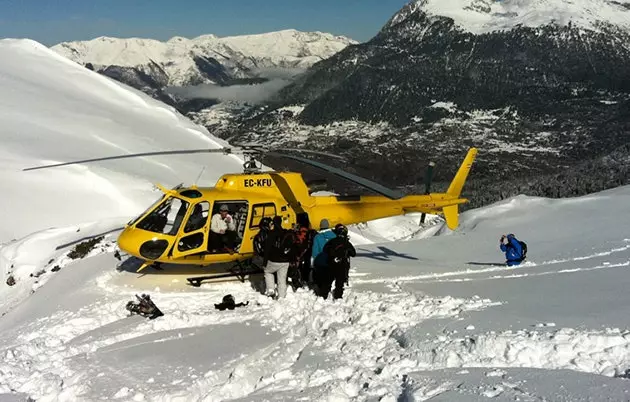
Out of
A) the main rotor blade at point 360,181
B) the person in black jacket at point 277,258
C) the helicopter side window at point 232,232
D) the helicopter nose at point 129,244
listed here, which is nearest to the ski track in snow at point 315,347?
the person in black jacket at point 277,258

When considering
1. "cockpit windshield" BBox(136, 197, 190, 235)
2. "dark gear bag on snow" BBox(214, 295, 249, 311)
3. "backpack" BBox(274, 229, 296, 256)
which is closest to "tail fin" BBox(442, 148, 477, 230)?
"backpack" BBox(274, 229, 296, 256)

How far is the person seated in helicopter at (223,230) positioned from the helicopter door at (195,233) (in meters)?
0.18

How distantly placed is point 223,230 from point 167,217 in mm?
1334

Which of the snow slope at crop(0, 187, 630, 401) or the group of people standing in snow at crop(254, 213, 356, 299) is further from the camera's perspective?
the group of people standing in snow at crop(254, 213, 356, 299)

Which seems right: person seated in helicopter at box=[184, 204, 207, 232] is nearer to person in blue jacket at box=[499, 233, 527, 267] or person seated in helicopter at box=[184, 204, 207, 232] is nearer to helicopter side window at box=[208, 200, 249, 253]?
helicopter side window at box=[208, 200, 249, 253]

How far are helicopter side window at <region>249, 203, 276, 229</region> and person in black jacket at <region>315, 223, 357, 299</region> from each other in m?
2.31

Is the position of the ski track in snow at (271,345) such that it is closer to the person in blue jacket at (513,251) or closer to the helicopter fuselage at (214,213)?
the helicopter fuselage at (214,213)

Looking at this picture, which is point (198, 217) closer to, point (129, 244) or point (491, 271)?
point (129, 244)

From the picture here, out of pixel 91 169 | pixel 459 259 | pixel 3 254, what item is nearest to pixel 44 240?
pixel 3 254

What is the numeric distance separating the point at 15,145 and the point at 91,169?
25.4 ft

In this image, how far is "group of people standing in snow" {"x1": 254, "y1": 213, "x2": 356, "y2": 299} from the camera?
10.9m

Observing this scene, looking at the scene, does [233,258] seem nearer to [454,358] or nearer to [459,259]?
[454,358]

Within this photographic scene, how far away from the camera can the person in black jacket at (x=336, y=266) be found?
10789 mm

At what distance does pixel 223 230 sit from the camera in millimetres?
12375
